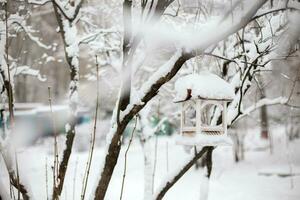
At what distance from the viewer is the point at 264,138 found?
21.7m

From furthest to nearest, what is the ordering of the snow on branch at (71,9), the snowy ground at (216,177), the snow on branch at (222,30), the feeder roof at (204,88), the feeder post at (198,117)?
the snowy ground at (216,177) → the snow on branch at (71,9) → the feeder post at (198,117) → the feeder roof at (204,88) → the snow on branch at (222,30)

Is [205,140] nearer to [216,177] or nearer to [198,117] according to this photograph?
[198,117]

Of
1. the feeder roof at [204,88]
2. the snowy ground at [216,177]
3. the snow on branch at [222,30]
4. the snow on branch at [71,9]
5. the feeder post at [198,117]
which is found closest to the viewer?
the snow on branch at [222,30]

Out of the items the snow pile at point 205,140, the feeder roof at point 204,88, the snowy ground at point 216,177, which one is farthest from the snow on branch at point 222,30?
the snowy ground at point 216,177

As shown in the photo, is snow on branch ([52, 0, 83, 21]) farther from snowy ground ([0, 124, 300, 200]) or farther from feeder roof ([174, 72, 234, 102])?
snowy ground ([0, 124, 300, 200])

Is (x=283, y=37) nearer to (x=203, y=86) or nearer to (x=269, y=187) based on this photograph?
(x=203, y=86)

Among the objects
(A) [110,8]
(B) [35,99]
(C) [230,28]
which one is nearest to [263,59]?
(C) [230,28]

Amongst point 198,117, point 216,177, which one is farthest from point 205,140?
point 216,177

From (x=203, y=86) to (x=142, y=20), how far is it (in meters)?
1.07

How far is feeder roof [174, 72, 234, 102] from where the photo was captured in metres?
3.89

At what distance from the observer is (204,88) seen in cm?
390

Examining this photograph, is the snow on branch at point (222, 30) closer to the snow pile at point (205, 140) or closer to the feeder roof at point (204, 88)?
the feeder roof at point (204, 88)

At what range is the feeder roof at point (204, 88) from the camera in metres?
3.89

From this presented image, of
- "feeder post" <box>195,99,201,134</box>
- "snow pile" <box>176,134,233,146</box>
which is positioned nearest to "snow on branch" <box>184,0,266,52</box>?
"feeder post" <box>195,99,201,134</box>
